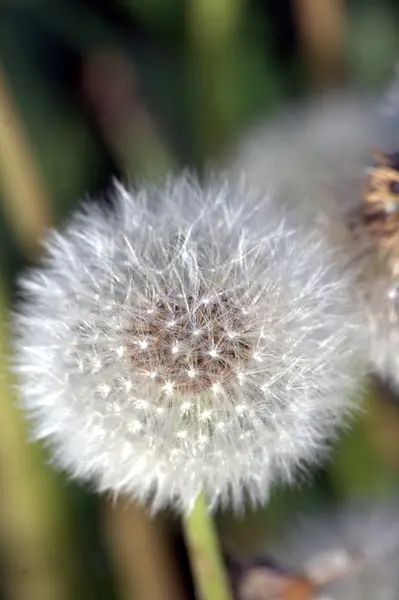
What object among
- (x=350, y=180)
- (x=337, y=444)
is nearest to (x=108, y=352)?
(x=350, y=180)

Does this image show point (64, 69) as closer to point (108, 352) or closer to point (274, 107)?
point (274, 107)

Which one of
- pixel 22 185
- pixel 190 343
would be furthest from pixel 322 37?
pixel 190 343

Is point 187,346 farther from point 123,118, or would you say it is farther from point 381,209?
point 123,118

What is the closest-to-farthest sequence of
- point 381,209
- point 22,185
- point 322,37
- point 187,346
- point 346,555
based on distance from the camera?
point 187,346, point 381,209, point 346,555, point 22,185, point 322,37

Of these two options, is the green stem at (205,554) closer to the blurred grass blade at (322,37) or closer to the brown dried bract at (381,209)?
the brown dried bract at (381,209)

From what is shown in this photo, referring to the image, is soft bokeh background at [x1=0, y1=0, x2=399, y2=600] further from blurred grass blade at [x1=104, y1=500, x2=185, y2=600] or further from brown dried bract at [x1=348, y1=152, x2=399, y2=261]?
brown dried bract at [x1=348, y1=152, x2=399, y2=261]

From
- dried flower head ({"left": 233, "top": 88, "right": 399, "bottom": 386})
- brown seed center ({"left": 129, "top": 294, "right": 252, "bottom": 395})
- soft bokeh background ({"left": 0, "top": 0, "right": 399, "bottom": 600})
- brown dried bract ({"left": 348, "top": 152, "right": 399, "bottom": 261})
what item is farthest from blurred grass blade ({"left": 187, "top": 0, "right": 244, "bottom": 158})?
brown seed center ({"left": 129, "top": 294, "right": 252, "bottom": 395})

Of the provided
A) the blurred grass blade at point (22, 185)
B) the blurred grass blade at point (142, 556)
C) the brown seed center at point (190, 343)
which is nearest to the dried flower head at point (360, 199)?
the brown seed center at point (190, 343)
